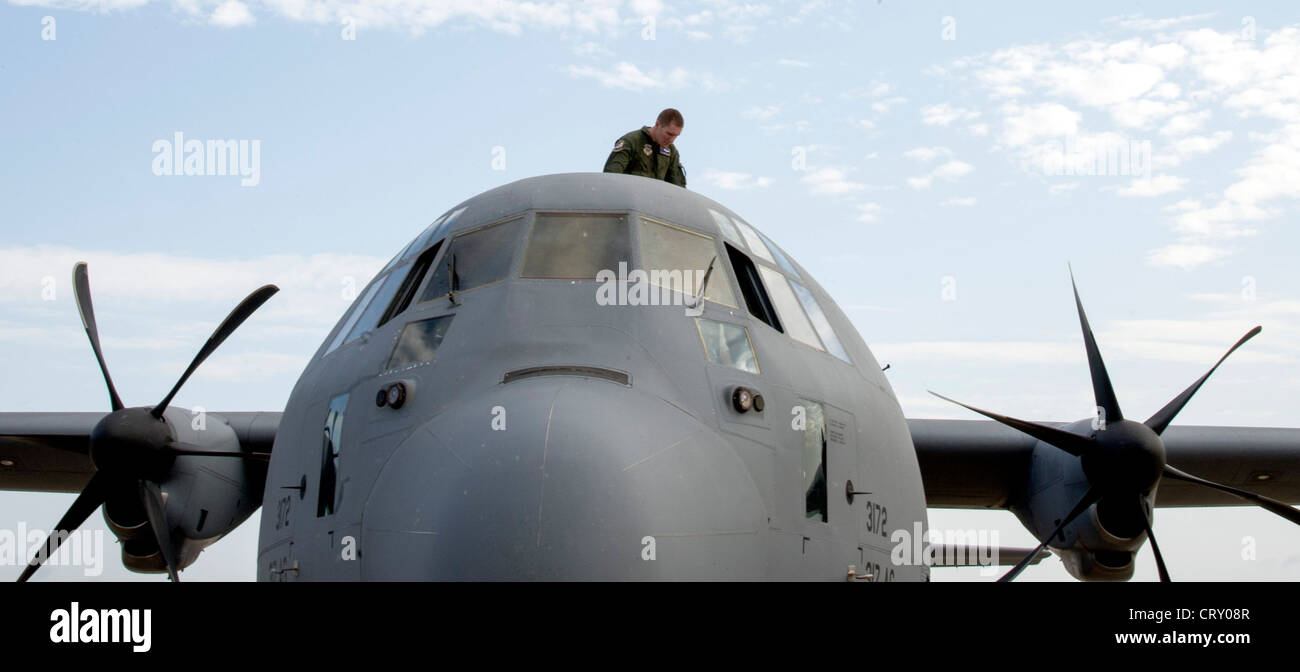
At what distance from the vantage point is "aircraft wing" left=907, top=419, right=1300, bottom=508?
12.9 metres

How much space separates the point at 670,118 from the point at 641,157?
18.2 inches

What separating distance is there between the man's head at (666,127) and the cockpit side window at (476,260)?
12.2 feet

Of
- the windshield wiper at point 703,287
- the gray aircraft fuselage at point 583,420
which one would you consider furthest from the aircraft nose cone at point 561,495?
the windshield wiper at point 703,287

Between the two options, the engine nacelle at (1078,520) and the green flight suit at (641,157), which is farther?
the engine nacelle at (1078,520)

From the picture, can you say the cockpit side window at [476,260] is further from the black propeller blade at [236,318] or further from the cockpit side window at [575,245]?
the black propeller blade at [236,318]

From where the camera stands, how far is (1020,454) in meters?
12.9

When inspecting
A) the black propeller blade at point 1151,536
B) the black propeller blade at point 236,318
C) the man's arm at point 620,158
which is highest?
the man's arm at point 620,158

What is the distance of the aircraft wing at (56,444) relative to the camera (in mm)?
12336

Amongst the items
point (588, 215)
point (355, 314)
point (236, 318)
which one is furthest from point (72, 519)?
point (588, 215)

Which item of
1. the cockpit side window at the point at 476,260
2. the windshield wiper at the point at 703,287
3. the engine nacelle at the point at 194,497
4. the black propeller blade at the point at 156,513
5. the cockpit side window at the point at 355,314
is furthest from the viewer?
the engine nacelle at the point at 194,497

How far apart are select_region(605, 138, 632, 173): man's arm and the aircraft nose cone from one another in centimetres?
518
